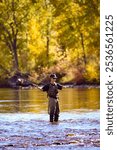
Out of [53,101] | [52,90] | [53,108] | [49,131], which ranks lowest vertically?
[49,131]

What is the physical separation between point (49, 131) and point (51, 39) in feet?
168

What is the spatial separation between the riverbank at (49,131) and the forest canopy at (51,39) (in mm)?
34531

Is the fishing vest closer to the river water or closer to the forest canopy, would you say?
the river water

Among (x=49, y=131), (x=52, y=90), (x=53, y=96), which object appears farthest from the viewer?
(x=53, y=96)

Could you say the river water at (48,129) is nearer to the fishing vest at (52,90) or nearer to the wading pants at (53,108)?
the wading pants at (53,108)

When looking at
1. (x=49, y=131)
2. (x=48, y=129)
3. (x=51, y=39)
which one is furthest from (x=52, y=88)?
(x=51, y=39)

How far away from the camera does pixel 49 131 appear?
16031mm

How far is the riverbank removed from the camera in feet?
42.6

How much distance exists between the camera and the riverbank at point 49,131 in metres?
13.0

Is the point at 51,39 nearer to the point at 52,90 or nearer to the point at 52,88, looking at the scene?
the point at 52,90

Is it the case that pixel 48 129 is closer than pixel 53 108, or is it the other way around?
pixel 48 129

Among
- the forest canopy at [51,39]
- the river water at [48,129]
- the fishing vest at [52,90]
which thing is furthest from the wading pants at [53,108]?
the forest canopy at [51,39]

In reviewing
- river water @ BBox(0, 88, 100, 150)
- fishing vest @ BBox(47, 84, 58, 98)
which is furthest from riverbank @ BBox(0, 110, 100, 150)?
fishing vest @ BBox(47, 84, 58, 98)

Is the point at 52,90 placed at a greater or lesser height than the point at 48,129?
greater
